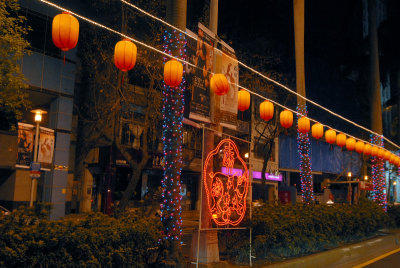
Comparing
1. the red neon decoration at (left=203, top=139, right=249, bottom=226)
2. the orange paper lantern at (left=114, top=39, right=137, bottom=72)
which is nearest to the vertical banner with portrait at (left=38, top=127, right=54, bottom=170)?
the orange paper lantern at (left=114, top=39, right=137, bottom=72)

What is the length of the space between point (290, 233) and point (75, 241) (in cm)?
611

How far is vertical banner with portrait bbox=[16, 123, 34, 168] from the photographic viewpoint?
51.6ft

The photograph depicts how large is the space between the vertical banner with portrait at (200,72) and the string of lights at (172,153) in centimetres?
26

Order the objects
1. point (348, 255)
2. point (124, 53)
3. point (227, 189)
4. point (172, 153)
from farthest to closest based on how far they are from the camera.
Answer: point (348, 255)
point (124, 53)
point (227, 189)
point (172, 153)

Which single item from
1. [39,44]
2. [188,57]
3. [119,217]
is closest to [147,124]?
[39,44]

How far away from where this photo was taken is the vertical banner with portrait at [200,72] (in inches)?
332

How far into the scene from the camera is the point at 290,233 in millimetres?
9516

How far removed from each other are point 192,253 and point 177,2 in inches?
217

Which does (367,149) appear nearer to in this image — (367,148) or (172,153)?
(367,148)

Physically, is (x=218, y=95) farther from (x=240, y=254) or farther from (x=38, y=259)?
(x=38, y=259)

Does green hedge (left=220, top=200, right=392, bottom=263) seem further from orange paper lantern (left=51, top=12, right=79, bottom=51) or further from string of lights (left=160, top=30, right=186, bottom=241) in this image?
orange paper lantern (left=51, top=12, right=79, bottom=51)

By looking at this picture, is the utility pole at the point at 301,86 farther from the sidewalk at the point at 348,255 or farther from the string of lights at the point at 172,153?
the string of lights at the point at 172,153

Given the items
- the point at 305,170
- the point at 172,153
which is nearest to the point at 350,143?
the point at 305,170

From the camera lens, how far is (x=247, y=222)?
862 cm
